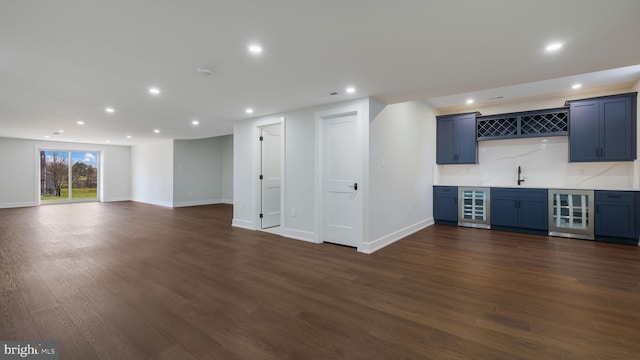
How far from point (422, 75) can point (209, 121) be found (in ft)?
15.4

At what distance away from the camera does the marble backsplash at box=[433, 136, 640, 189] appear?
4.79m

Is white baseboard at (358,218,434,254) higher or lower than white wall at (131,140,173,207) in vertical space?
lower

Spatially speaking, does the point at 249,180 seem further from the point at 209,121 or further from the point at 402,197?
the point at 402,197

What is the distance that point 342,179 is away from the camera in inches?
174

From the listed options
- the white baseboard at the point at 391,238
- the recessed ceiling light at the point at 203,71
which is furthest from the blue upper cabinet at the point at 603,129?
A: the recessed ceiling light at the point at 203,71

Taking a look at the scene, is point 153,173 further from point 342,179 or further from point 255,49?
point 255,49

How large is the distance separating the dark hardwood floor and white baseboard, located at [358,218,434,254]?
8.0 inches

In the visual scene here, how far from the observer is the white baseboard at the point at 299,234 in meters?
4.67

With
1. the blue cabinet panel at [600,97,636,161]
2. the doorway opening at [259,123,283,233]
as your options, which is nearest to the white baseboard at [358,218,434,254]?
the doorway opening at [259,123,283,233]

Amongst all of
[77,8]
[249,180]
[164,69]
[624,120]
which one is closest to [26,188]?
[249,180]

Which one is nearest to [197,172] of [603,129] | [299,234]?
[299,234]

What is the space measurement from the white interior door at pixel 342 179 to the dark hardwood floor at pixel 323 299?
486 mm

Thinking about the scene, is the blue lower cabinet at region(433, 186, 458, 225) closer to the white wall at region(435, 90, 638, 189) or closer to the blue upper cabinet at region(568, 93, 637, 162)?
the white wall at region(435, 90, 638, 189)

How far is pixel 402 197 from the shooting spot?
Answer: 4.98 meters
